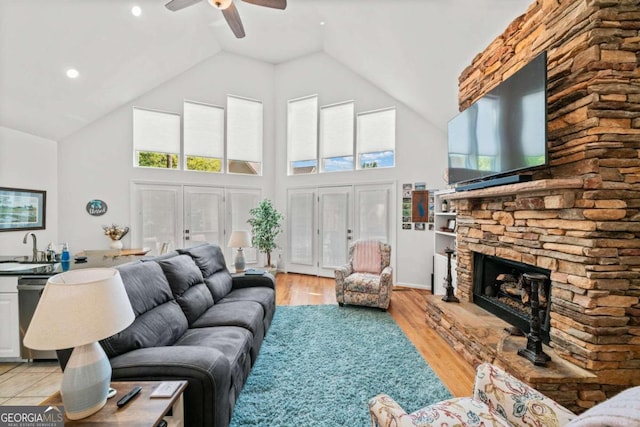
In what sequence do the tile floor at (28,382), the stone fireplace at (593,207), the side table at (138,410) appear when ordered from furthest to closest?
the tile floor at (28,382)
the stone fireplace at (593,207)
the side table at (138,410)

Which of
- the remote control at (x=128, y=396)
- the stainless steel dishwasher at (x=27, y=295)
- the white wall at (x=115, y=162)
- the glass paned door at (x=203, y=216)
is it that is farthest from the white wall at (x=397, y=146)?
the remote control at (x=128, y=396)

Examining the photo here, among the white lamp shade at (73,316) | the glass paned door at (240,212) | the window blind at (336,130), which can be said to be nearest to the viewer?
the white lamp shade at (73,316)

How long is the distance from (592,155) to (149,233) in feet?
20.7

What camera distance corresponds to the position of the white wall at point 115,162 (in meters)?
4.86

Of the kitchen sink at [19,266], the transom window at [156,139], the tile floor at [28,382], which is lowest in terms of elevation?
the tile floor at [28,382]

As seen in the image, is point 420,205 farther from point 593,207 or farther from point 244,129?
point 244,129

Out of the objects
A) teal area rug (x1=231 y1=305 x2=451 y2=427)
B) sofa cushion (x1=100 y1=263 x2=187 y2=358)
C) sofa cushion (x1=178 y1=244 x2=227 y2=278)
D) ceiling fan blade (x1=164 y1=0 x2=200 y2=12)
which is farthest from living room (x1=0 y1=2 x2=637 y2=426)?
sofa cushion (x1=100 y1=263 x2=187 y2=358)

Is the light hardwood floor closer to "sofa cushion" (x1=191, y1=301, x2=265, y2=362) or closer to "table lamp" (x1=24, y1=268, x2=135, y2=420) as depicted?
"sofa cushion" (x1=191, y1=301, x2=265, y2=362)

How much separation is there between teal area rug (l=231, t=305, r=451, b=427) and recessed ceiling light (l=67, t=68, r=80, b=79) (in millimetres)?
4444

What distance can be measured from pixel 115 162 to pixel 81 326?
519cm

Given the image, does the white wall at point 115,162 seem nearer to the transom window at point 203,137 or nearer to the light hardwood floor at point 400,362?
the transom window at point 203,137

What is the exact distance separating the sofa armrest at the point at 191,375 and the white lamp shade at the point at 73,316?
500 millimetres

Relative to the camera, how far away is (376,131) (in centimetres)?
571

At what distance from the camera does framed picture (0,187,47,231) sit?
3715 millimetres
